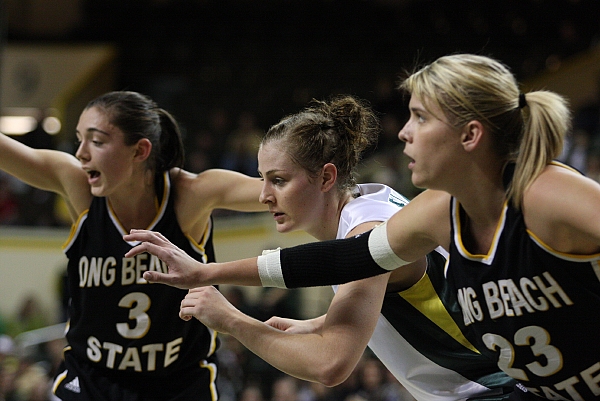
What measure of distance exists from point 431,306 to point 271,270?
A: 625 millimetres

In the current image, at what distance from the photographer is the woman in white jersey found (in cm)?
249

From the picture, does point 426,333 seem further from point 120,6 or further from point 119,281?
point 120,6

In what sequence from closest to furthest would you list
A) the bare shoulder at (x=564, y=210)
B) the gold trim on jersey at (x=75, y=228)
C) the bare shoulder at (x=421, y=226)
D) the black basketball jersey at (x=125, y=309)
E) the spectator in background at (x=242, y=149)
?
the bare shoulder at (x=564, y=210)
the bare shoulder at (x=421, y=226)
the black basketball jersey at (x=125, y=309)
the gold trim on jersey at (x=75, y=228)
the spectator in background at (x=242, y=149)

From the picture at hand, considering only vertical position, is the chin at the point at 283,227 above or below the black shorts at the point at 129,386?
above

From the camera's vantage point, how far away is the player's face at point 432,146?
2.16 m

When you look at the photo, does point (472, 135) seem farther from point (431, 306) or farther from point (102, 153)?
point (102, 153)

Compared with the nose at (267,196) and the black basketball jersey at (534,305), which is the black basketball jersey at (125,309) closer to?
the nose at (267,196)

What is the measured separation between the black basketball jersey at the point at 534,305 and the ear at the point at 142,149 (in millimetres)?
1603

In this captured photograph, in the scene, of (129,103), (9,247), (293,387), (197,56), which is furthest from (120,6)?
(129,103)

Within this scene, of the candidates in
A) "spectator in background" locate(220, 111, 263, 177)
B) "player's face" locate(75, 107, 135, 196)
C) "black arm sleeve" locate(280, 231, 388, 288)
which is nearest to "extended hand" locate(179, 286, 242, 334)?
"black arm sleeve" locate(280, 231, 388, 288)

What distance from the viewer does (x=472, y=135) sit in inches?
84.4

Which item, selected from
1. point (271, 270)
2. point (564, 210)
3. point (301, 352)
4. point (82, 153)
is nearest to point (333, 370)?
point (301, 352)

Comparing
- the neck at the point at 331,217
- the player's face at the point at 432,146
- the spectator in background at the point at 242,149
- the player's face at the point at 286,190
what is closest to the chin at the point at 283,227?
the player's face at the point at 286,190

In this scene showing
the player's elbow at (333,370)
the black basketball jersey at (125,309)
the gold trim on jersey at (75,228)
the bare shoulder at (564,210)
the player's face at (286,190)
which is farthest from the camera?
the gold trim on jersey at (75,228)
